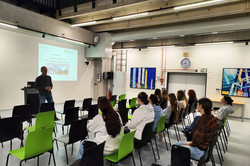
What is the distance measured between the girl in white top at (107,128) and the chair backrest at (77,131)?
52 cm

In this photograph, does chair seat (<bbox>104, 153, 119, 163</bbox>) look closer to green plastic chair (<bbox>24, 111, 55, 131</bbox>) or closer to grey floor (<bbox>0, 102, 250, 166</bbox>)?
grey floor (<bbox>0, 102, 250, 166</bbox>)

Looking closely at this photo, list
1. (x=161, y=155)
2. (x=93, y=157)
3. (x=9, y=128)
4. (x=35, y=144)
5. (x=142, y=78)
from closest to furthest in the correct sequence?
(x=93, y=157)
(x=35, y=144)
(x=9, y=128)
(x=161, y=155)
(x=142, y=78)

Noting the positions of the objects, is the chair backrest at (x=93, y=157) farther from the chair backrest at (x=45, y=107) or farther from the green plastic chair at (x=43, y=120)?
the chair backrest at (x=45, y=107)

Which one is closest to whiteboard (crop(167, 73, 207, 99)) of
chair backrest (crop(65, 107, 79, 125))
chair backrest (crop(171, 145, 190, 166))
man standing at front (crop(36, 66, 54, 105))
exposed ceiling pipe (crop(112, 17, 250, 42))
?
exposed ceiling pipe (crop(112, 17, 250, 42))

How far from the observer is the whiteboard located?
816 centimetres

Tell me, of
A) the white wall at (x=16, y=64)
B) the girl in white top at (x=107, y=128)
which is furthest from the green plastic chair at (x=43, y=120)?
the white wall at (x=16, y=64)

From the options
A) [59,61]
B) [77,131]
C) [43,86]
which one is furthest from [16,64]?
[77,131]

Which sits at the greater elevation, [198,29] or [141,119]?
[198,29]

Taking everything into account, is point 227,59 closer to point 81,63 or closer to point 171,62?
point 171,62

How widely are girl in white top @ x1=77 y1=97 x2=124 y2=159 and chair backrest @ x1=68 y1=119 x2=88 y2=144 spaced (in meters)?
0.52

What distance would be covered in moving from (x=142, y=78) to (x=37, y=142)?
310 inches

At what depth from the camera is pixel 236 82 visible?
715 cm

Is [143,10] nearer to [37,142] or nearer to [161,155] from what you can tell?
[161,155]

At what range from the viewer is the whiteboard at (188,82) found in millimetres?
8164
